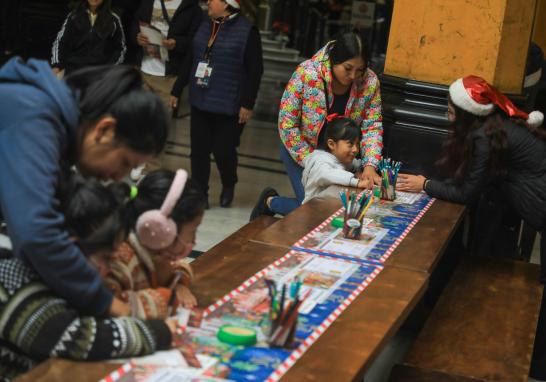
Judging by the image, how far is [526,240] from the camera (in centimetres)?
681

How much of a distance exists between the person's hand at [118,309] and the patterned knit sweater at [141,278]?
0.02 meters

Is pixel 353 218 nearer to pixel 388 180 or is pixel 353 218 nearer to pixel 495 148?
pixel 388 180

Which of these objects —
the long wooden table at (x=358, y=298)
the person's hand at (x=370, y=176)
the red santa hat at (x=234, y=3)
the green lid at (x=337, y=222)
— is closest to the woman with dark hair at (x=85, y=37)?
the red santa hat at (x=234, y=3)

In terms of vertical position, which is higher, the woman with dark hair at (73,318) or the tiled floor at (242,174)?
the woman with dark hair at (73,318)

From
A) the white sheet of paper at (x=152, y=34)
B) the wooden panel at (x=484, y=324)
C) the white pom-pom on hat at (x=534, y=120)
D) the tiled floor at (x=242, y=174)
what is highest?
the white pom-pom on hat at (x=534, y=120)

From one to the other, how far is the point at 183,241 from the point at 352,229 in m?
1.34

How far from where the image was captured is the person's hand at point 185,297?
2822mm

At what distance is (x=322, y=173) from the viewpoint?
5.23 metres

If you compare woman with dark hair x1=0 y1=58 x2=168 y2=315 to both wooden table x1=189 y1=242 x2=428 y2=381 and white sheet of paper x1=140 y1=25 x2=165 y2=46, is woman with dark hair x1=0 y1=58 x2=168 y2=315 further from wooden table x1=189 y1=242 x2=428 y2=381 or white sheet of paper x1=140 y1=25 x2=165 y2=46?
white sheet of paper x1=140 y1=25 x2=165 y2=46

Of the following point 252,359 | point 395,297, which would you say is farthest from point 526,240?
point 252,359

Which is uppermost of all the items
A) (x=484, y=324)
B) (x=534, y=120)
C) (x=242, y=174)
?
(x=534, y=120)

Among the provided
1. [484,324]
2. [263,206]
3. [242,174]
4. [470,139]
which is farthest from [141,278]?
[242,174]

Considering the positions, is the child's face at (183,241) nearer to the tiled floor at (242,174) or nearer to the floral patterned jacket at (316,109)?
the floral patterned jacket at (316,109)

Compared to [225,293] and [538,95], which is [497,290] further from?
[538,95]
